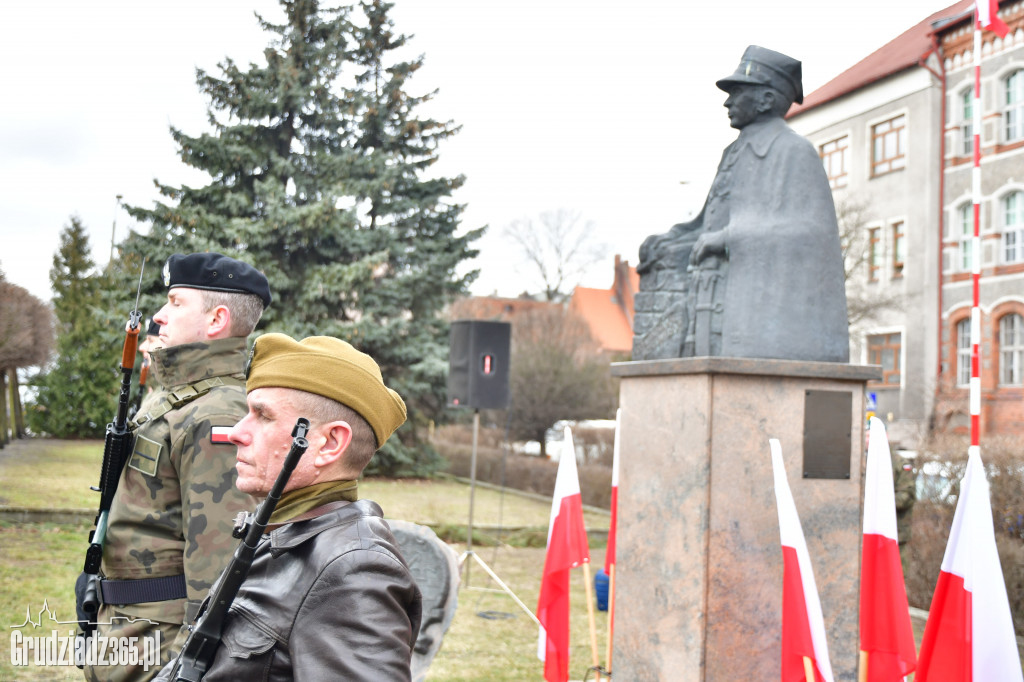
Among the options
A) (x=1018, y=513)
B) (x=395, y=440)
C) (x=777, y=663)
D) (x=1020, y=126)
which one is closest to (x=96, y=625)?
(x=777, y=663)

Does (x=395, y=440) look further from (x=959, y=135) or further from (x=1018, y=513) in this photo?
(x=959, y=135)

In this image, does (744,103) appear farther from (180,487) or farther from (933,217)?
(933,217)

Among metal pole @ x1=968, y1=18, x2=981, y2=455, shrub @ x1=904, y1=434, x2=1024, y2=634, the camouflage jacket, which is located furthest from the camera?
shrub @ x1=904, y1=434, x2=1024, y2=634

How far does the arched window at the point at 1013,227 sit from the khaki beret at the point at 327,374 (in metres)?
28.4

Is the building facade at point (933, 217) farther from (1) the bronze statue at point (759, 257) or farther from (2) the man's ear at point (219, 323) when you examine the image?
(2) the man's ear at point (219, 323)

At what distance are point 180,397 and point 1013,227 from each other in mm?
28212

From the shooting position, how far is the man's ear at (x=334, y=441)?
5.60 feet

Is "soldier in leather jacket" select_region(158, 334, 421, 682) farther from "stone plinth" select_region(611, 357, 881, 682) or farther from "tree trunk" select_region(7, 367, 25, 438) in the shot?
"tree trunk" select_region(7, 367, 25, 438)

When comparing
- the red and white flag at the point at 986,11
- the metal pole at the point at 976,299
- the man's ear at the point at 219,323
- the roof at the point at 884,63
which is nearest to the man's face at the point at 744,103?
the metal pole at the point at 976,299

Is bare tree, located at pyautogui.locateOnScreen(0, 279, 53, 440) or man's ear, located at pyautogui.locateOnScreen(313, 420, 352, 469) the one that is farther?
bare tree, located at pyautogui.locateOnScreen(0, 279, 53, 440)

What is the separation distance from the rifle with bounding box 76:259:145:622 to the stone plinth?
2.42 meters

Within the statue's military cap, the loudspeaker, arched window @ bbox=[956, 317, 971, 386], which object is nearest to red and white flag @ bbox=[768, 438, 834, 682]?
the statue's military cap

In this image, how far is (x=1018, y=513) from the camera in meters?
7.84

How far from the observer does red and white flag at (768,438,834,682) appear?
350cm
